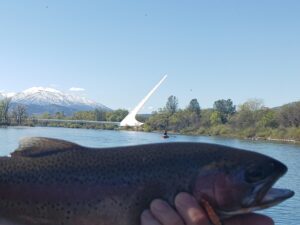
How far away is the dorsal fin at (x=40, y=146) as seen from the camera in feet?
10.3

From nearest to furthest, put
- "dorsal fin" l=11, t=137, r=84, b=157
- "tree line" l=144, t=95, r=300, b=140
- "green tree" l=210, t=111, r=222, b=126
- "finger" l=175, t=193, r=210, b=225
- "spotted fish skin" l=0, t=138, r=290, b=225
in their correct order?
1. "finger" l=175, t=193, r=210, b=225
2. "spotted fish skin" l=0, t=138, r=290, b=225
3. "dorsal fin" l=11, t=137, r=84, b=157
4. "tree line" l=144, t=95, r=300, b=140
5. "green tree" l=210, t=111, r=222, b=126

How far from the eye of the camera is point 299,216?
25.0 meters

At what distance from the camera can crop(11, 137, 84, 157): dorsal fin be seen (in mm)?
3150

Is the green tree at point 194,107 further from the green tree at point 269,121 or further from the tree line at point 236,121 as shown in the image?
the green tree at point 269,121

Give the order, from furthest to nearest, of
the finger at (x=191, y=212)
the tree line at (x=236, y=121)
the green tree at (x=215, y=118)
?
the green tree at (x=215, y=118) → the tree line at (x=236, y=121) → the finger at (x=191, y=212)

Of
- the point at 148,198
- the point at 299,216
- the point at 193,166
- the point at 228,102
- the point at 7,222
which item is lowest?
the point at 299,216

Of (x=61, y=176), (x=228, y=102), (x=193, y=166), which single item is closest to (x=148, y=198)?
(x=193, y=166)

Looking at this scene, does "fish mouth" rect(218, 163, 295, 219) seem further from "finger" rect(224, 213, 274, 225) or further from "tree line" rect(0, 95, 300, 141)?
"tree line" rect(0, 95, 300, 141)

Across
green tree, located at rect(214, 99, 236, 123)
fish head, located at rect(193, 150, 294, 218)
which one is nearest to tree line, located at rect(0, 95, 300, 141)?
green tree, located at rect(214, 99, 236, 123)

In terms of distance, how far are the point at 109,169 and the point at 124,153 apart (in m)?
0.13

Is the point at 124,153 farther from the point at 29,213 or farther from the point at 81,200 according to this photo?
the point at 29,213

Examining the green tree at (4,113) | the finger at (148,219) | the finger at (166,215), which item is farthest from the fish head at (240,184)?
the green tree at (4,113)

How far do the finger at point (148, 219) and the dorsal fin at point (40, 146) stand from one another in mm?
660

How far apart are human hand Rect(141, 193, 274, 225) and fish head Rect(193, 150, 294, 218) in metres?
0.05
